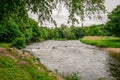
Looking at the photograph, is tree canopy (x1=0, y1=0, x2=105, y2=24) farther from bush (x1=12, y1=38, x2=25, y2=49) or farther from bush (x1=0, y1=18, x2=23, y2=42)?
bush (x1=0, y1=18, x2=23, y2=42)

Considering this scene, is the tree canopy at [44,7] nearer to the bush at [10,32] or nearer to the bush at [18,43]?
the bush at [18,43]

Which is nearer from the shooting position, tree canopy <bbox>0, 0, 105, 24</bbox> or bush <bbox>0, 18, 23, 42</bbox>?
tree canopy <bbox>0, 0, 105, 24</bbox>

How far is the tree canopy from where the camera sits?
37.2 feet

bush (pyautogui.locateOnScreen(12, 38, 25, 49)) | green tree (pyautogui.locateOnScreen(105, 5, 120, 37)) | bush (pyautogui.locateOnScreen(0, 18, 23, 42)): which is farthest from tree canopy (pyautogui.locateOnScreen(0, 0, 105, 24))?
green tree (pyautogui.locateOnScreen(105, 5, 120, 37))

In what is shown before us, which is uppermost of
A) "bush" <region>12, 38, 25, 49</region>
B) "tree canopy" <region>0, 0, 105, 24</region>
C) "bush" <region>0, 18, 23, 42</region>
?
"tree canopy" <region>0, 0, 105, 24</region>

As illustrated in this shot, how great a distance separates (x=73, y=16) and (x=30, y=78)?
25.8 feet

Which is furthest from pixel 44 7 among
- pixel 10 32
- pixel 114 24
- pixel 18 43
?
pixel 114 24

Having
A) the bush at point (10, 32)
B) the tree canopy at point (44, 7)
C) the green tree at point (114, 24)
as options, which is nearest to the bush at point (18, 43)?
the bush at point (10, 32)

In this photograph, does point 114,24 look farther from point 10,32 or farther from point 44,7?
point 44,7

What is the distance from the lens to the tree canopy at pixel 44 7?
1134 cm

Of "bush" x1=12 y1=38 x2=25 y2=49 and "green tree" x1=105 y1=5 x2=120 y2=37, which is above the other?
"green tree" x1=105 y1=5 x2=120 y2=37

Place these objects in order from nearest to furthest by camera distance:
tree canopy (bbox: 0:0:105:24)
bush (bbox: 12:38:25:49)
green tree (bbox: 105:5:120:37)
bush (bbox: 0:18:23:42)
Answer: tree canopy (bbox: 0:0:105:24)
bush (bbox: 12:38:25:49)
bush (bbox: 0:18:23:42)
green tree (bbox: 105:5:120:37)

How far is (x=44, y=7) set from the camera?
12375 millimetres

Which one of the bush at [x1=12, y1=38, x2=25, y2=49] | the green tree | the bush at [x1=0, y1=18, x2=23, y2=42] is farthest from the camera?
the green tree
